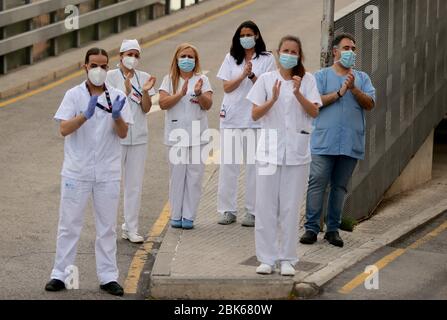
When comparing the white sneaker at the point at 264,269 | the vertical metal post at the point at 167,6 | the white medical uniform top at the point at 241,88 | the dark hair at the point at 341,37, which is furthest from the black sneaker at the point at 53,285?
the vertical metal post at the point at 167,6

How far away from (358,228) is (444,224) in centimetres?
146

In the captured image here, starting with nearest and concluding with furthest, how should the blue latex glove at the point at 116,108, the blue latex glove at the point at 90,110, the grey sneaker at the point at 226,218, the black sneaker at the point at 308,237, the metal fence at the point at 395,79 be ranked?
1. the blue latex glove at the point at 90,110
2. the blue latex glove at the point at 116,108
3. the black sneaker at the point at 308,237
4. the grey sneaker at the point at 226,218
5. the metal fence at the point at 395,79

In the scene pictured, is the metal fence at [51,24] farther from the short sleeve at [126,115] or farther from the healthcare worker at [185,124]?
the short sleeve at [126,115]

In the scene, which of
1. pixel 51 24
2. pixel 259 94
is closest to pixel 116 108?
pixel 259 94

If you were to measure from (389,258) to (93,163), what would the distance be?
10.9 ft

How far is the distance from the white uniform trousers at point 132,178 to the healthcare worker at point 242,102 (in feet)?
3.11

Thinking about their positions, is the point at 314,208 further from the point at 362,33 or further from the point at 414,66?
the point at 414,66

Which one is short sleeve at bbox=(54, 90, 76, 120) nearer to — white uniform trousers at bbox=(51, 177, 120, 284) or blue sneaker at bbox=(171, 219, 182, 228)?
white uniform trousers at bbox=(51, 177, 120, 284)

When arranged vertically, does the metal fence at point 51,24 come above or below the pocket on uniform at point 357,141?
above

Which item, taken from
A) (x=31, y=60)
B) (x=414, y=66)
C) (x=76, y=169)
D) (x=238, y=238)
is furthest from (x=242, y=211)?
(x=31, y=60)

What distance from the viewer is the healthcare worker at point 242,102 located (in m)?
13.8

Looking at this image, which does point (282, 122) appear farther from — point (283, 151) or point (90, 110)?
point (90, 110)

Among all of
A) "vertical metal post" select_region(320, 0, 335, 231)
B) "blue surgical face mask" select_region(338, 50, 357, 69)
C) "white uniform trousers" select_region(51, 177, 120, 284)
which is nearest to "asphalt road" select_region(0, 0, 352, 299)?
"white uniform trousers" select_region(51, 177, 120, 284)

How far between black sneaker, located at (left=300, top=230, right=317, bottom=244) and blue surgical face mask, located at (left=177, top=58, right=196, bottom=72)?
6.66 feet
